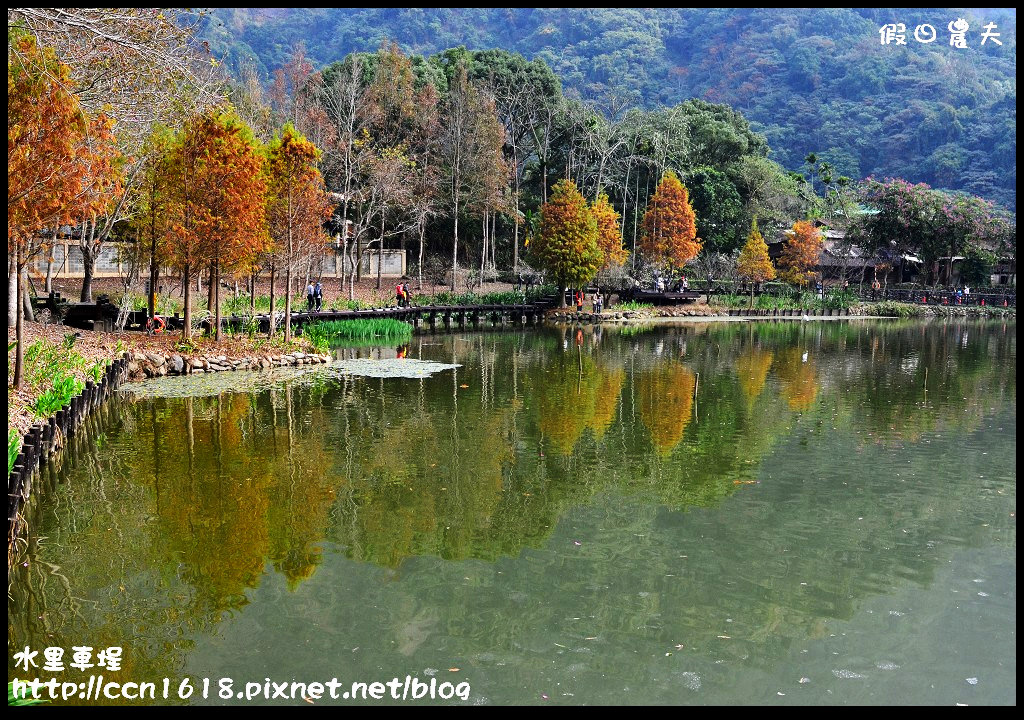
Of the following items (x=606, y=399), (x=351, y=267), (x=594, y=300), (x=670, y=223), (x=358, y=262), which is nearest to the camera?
(x=606, y=399)

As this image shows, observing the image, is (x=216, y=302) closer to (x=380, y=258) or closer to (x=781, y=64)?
(x=380, y=258)

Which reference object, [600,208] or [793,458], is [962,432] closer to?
[793,458]

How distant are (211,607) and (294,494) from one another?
3.67 meters

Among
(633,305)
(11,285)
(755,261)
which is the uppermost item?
(755,261)

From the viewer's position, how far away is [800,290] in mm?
57656

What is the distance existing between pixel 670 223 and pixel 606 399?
32452 mm

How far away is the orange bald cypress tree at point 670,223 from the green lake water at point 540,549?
32.1 m

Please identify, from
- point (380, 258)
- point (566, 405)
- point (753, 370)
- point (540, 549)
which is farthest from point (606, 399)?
point (380, 258)

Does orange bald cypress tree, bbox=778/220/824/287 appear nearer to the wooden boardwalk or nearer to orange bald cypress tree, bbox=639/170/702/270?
orange bald cypress tree, bbox=639/170/702/270

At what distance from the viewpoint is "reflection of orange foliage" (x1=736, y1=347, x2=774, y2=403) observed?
70.6ft

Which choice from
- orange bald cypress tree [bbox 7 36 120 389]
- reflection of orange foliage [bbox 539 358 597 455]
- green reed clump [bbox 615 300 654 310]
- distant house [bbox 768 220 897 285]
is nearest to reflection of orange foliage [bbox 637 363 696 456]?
reflection of orange foliage [bbox 539 358 597 455]

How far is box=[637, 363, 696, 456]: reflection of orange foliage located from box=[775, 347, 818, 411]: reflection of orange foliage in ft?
7.14

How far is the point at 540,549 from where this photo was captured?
31.9 ft

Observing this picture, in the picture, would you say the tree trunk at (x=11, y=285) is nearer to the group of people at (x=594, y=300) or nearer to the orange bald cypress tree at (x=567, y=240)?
the orange bald cypress tree at (x=567, y=240)
